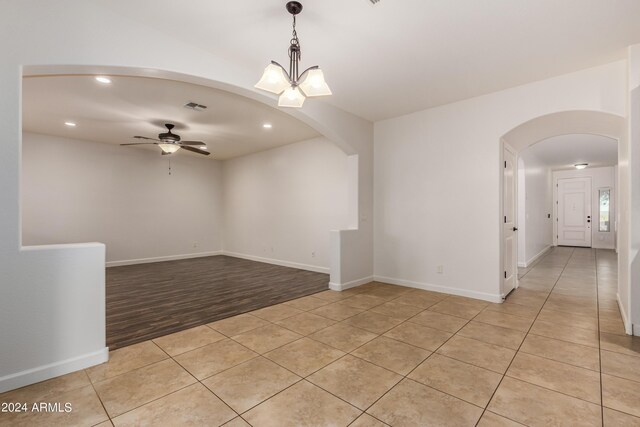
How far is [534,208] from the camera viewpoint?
7664mm

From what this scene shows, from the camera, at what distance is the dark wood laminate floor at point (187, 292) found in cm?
328

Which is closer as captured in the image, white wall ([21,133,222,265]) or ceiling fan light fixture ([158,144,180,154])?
ceiling fan light fixture ([158,144,180,154])

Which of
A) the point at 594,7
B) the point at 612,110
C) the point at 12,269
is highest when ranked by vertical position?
the point at 594,7

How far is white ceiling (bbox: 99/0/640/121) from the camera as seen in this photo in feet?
7.73

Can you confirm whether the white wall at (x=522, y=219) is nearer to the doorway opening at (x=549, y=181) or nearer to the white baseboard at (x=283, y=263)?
the doorway opening at (x=549, y=181)

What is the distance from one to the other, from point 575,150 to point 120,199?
11.4 meters

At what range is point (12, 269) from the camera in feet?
6.66

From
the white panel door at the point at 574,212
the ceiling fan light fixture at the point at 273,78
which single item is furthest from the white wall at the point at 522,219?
the ceiling fan light fixture at the point at 273,78

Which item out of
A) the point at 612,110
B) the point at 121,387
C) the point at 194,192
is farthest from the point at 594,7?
the point at 194,192

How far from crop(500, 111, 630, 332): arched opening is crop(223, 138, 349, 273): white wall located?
105 inches

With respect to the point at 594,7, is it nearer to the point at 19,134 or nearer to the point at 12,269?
the point at 19,134

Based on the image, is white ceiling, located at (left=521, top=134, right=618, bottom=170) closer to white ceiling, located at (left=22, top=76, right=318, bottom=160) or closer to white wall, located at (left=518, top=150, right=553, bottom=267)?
white wall, located at (left=518, top=150, right=553, bottom=267)

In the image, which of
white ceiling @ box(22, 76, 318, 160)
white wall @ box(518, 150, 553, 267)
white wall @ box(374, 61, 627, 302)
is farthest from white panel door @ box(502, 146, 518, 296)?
white ceiling @ box(22, 76, 318, 160)

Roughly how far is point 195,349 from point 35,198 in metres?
6.02
